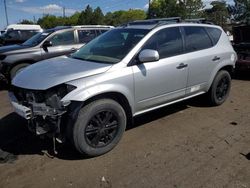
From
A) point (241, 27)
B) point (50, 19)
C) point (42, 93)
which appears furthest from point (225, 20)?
point (50, 19)

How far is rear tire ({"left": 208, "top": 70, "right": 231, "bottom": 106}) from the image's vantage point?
20.3 ft

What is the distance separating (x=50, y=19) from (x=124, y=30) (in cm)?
9336

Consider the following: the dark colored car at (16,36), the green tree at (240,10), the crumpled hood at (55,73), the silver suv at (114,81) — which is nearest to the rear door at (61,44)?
the silver suv at (114,81)

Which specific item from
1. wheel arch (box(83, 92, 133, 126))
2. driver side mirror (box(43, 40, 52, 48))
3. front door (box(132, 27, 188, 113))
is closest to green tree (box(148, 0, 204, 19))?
driver side mirror (box(43, 40, 52, 48))

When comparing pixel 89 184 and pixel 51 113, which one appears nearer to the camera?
pixel 89 184

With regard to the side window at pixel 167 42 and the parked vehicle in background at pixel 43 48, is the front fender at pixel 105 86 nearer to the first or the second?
the side window at pixel 167 42

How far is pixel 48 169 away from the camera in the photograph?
3965mm

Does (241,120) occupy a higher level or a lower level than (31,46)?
lower

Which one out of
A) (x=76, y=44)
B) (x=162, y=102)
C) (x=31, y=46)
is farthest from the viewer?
(x=76, y=44)

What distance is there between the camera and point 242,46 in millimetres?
9406

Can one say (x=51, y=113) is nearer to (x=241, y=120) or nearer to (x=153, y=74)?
(x=153, y=74)

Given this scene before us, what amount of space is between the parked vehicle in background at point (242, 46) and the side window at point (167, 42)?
15.0ft

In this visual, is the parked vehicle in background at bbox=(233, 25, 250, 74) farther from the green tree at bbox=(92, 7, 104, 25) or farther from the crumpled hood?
the green tree at bbox=(92, 7, 104, 25)

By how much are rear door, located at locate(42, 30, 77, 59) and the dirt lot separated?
11.7ft
